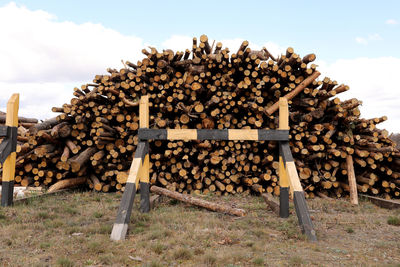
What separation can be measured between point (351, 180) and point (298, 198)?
2.61m

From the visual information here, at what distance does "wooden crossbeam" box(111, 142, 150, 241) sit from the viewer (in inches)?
137

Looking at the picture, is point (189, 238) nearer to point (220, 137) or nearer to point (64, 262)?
point (64, 262)

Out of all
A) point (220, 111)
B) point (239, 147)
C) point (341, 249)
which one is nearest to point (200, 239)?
point (341, 249)

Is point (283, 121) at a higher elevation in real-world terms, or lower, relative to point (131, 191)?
higher

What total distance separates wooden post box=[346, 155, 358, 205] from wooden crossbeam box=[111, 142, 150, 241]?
3.88 metres

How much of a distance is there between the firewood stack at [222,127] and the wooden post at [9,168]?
982 mm

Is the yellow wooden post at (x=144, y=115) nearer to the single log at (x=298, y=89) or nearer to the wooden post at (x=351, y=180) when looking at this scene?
the single log at (x=298, y=89)

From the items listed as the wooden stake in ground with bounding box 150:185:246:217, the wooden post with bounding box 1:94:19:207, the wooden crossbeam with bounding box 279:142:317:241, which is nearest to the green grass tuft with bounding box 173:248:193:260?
the wooden crossbeam with bounding box 279:142:317:241

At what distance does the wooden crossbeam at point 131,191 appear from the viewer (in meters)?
3.48

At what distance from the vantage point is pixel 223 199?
228 inches

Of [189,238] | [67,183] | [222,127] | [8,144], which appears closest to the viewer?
[189,238]

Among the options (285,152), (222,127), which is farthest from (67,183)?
(285,152)

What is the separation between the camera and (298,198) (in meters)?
3.99

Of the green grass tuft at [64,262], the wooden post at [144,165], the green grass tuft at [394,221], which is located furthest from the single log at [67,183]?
the green grass tuft at [394,221]
